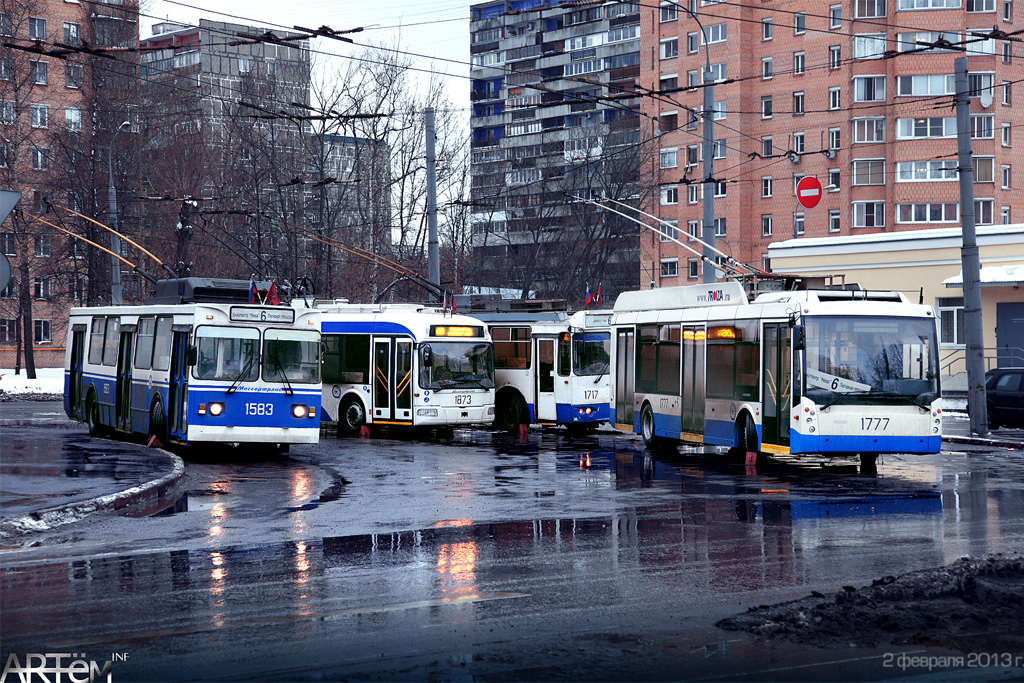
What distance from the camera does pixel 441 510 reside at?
13766 mm

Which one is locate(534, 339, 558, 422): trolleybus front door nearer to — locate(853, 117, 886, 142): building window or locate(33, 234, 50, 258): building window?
locate(33, 234, 50, 258): building window

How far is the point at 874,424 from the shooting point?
18641 millimetres

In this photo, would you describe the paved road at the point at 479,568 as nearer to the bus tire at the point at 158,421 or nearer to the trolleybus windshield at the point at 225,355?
the trolleybus windshield at the point at 225,355

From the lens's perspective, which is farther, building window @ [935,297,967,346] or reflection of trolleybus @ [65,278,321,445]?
building window @ [935,297,967,346]

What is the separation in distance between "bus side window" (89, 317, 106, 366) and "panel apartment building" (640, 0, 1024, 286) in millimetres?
43063

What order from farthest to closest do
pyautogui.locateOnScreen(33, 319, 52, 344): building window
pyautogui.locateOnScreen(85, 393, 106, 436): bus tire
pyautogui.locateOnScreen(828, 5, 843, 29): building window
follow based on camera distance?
pyautogui.locateOnScreen(33, 319, 52, 344): building window
pyautogui.locateOnScreen(828, 5, 843, 29): building window
pyautogui.locateOnScreen(85, 393, 106, 436): bus tire

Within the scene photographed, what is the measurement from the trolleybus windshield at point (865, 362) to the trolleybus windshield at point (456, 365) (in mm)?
10069

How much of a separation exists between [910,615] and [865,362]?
11776mm

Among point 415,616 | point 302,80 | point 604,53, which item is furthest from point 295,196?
point 604,53

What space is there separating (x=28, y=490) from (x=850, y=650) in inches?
410

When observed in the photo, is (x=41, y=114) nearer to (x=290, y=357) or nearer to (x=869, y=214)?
(x=869, y=214)

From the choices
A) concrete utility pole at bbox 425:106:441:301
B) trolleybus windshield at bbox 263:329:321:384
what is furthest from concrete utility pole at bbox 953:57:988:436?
trolleybus windshield at bbox 263:329:321:384

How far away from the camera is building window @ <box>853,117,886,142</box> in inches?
2788

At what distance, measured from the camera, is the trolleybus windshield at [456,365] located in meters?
27.2
